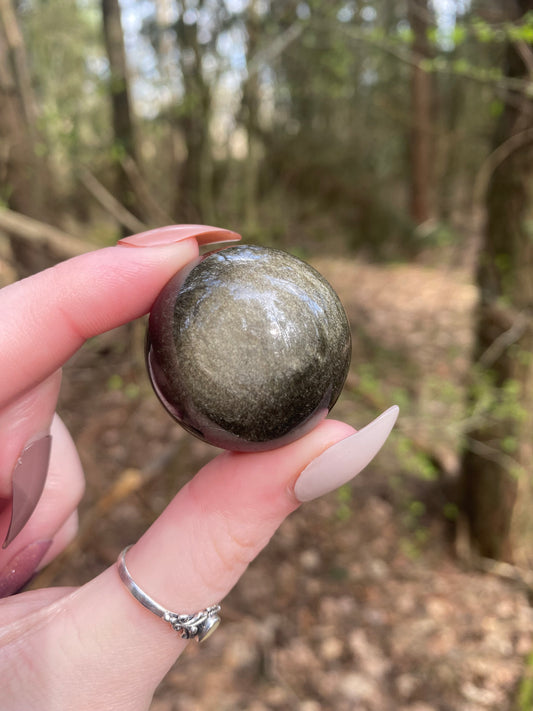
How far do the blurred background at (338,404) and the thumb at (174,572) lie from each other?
1954 millimetres

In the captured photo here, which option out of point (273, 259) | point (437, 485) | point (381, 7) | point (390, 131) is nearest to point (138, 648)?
point (273, 259)

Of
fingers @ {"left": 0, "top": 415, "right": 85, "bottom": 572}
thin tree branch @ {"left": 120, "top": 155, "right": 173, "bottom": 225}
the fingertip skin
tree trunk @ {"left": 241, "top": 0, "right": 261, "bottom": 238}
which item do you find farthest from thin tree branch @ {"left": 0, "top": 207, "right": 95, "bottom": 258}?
tree trunk @ {"left": 241, "top": 0, "right": 261, "bottom": 238}

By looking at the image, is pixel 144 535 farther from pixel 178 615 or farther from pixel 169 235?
pixel 169 235

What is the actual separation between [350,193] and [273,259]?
8141 millimetres

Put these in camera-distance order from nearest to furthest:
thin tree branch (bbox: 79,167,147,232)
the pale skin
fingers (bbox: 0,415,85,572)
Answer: the pale skin
fingers (bbox: 0,415,85,572)
thin tree branch (bbox: 79,167,147,232)

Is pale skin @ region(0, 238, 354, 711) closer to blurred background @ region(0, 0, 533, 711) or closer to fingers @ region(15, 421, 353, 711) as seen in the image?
fingers @ region(15, 421, 353, 711)

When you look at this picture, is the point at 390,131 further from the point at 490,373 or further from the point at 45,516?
the point at 45,516

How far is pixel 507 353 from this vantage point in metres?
3.42

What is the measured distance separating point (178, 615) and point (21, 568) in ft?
1.92

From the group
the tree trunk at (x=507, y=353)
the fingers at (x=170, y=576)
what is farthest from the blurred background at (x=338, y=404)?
the fingers at (x=170, y=576)

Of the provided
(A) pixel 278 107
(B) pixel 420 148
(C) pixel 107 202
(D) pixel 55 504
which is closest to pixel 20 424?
(D) pixel 55 504

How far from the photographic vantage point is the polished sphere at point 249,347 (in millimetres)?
1312

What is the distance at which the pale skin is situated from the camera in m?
1.27

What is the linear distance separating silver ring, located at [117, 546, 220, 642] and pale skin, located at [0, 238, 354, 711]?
0.02 m
